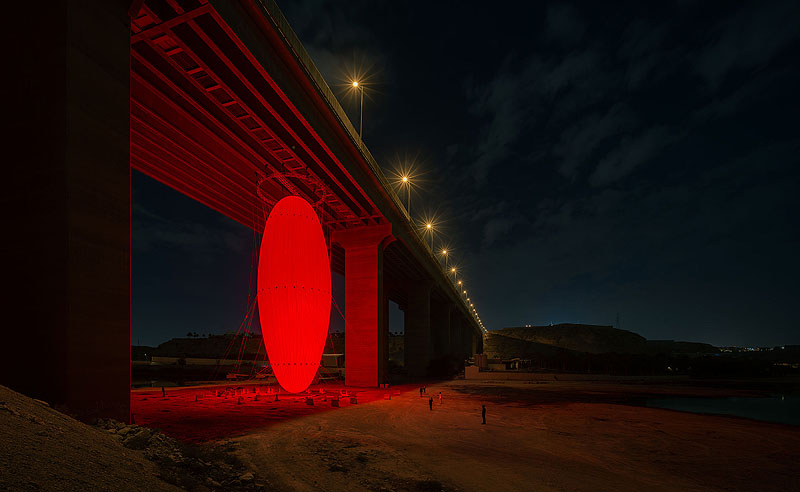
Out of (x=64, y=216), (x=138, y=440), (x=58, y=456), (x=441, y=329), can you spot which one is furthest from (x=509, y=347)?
(x=58, y=456)

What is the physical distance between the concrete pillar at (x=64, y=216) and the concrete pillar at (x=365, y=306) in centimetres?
3121

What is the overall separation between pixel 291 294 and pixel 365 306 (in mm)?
24127

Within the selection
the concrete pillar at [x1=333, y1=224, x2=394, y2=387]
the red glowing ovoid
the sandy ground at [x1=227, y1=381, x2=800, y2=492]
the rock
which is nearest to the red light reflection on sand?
the sandy ground at [x1=227, y1=381, x2=800, y2=492]

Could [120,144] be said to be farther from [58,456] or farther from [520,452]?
[520,452]

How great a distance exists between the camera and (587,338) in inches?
6845

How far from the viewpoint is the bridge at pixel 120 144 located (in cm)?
1034

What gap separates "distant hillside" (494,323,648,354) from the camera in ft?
542

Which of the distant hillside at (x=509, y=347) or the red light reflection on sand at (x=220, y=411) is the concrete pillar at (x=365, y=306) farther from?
the distant hillside at (x=509, y=347)

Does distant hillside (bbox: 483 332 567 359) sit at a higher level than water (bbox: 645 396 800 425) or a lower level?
lower

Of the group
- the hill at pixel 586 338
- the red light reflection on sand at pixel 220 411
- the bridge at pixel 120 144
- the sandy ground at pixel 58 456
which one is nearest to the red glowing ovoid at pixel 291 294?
the red light reflection on sand at pixel 220 411

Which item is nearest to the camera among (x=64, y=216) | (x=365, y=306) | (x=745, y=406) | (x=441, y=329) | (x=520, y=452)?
(x=64, y=216)

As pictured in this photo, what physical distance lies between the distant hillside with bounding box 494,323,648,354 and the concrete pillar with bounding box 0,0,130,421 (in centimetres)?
17402

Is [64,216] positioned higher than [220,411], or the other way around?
[64,216]

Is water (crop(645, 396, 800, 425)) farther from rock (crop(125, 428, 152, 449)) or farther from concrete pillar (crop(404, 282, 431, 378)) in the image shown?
concrete pillar (crop(404, 282, 431, 378))
